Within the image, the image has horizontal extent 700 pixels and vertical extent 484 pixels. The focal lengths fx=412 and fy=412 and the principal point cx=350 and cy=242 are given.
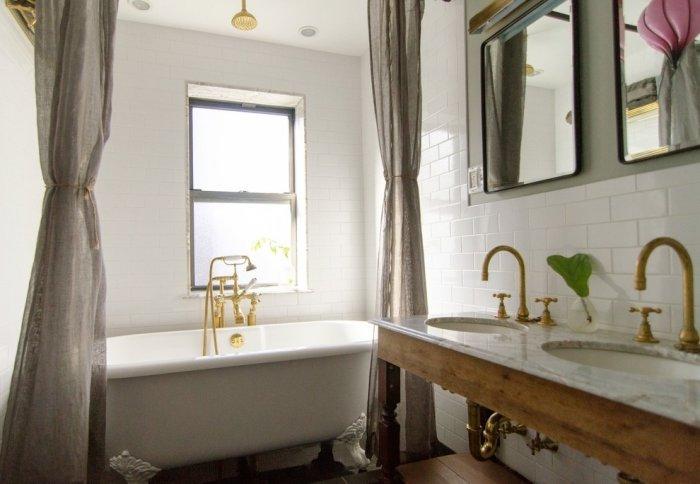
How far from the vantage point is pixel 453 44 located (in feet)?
7.20

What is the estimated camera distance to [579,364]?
3.00ft

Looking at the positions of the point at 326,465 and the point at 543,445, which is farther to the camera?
the point at 326,465

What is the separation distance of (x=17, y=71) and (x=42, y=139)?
65 centimetres

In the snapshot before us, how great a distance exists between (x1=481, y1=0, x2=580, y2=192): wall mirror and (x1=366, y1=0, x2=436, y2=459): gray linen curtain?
35 centimetres

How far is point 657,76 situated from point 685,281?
628 mm

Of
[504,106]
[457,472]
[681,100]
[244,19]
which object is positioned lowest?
[457,472]

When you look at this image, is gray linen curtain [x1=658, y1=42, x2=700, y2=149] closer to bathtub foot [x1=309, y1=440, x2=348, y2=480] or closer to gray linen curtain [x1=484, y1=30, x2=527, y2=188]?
gray linen curtain [x1=484, y1=30, x2=527, y2=188]

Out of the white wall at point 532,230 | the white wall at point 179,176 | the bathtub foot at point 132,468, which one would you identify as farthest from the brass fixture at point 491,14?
the bathtub foot at point 132,468

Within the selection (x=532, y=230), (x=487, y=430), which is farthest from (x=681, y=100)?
(x=487, y=430)

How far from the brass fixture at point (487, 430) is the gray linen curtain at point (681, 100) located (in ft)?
3.35

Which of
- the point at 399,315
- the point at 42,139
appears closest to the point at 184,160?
the point at 42,139

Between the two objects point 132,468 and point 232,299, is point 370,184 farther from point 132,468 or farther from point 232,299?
point 132,468

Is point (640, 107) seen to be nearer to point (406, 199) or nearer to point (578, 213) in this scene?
point (578, 213)

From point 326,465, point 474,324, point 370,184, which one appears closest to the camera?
point 474,324
